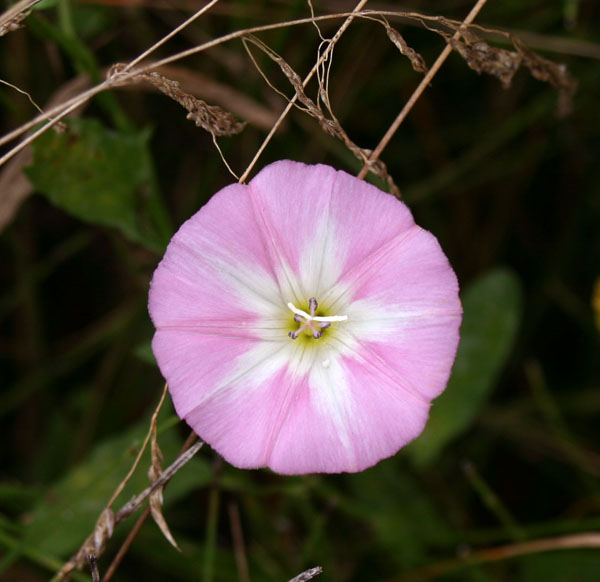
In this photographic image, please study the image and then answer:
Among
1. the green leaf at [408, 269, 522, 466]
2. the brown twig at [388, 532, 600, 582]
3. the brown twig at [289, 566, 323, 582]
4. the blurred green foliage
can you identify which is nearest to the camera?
the brown twig at [289, 566, 323, 582]

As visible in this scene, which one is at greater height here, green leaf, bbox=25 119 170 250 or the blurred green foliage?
green leaf, bbox=25 119 170 250

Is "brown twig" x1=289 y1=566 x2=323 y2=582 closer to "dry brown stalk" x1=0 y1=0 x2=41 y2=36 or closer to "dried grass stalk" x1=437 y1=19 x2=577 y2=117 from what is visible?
"dried grass stalk" x1=437 y1=19 x2=577 y2=117

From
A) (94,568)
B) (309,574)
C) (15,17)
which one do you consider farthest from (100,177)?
(309,574)

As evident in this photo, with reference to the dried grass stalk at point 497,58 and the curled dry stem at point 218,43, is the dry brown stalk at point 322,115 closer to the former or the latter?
the curled dry stem at point 218,43

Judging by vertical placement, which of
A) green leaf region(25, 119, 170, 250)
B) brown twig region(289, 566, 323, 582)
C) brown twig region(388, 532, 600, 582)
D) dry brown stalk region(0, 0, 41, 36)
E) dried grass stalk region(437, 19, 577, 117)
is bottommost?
brown twig region(388, 532, 600, 582)

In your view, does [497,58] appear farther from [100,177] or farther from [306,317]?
[100,177]

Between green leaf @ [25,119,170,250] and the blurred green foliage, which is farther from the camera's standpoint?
the blurred green foliage

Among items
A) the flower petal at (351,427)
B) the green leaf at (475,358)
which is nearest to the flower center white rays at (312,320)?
the flower petal at (351,427)

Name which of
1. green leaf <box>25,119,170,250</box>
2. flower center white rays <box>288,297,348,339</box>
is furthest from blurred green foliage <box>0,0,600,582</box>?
flower center white rays <box>288,297,348,339</box>
